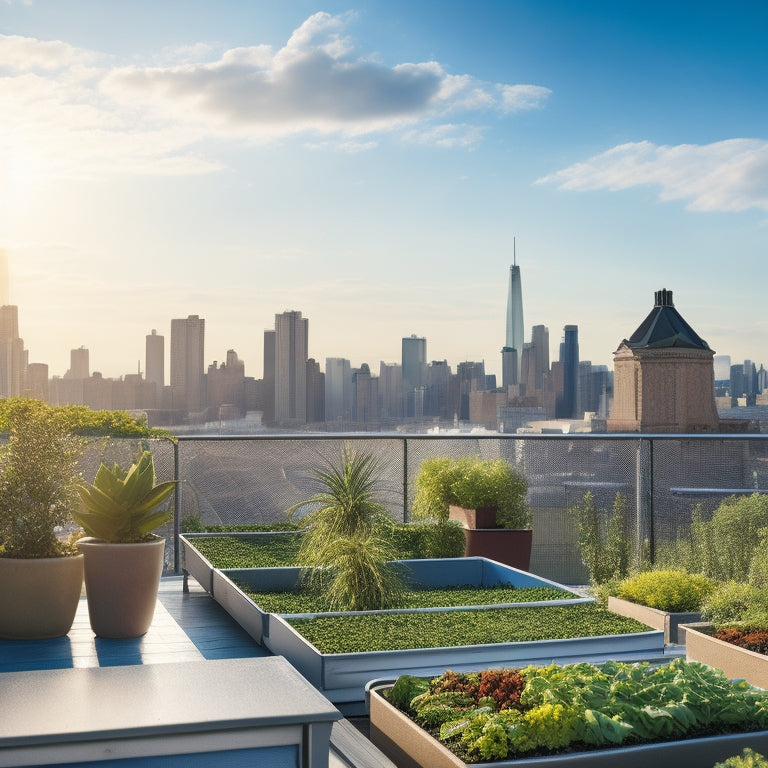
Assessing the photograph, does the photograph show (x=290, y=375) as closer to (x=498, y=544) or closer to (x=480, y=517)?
(x=480, y=517)

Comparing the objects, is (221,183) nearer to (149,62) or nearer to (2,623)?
(149,62)

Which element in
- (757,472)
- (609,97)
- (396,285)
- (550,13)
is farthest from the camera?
(396,285)

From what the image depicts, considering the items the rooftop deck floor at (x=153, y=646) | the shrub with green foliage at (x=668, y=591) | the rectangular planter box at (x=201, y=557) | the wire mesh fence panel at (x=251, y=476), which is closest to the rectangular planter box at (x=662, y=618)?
the shrub with green foliage at (x=668, y=591)

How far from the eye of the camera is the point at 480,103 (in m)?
26.5

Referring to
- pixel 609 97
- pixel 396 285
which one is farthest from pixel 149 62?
pixel 396 285

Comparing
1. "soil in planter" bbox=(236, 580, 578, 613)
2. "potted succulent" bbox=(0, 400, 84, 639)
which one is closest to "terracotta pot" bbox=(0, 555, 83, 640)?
"potted succulent" bbox=(0, 400, 84, 639)

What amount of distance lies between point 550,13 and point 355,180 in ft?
37.6

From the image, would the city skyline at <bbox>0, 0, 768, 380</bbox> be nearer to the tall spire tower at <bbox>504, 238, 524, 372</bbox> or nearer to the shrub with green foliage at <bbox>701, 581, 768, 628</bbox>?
the tall spire tower at <bbox>504, 238, 524, 372</bbox>

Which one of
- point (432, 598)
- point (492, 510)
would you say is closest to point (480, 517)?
point (492, 510)

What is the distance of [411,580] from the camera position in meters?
6.21

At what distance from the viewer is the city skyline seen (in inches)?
632

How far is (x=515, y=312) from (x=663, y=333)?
1531 cm

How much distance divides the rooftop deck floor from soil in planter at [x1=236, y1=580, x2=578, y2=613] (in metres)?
0.22

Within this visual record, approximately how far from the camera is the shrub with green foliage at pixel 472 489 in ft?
24.8
